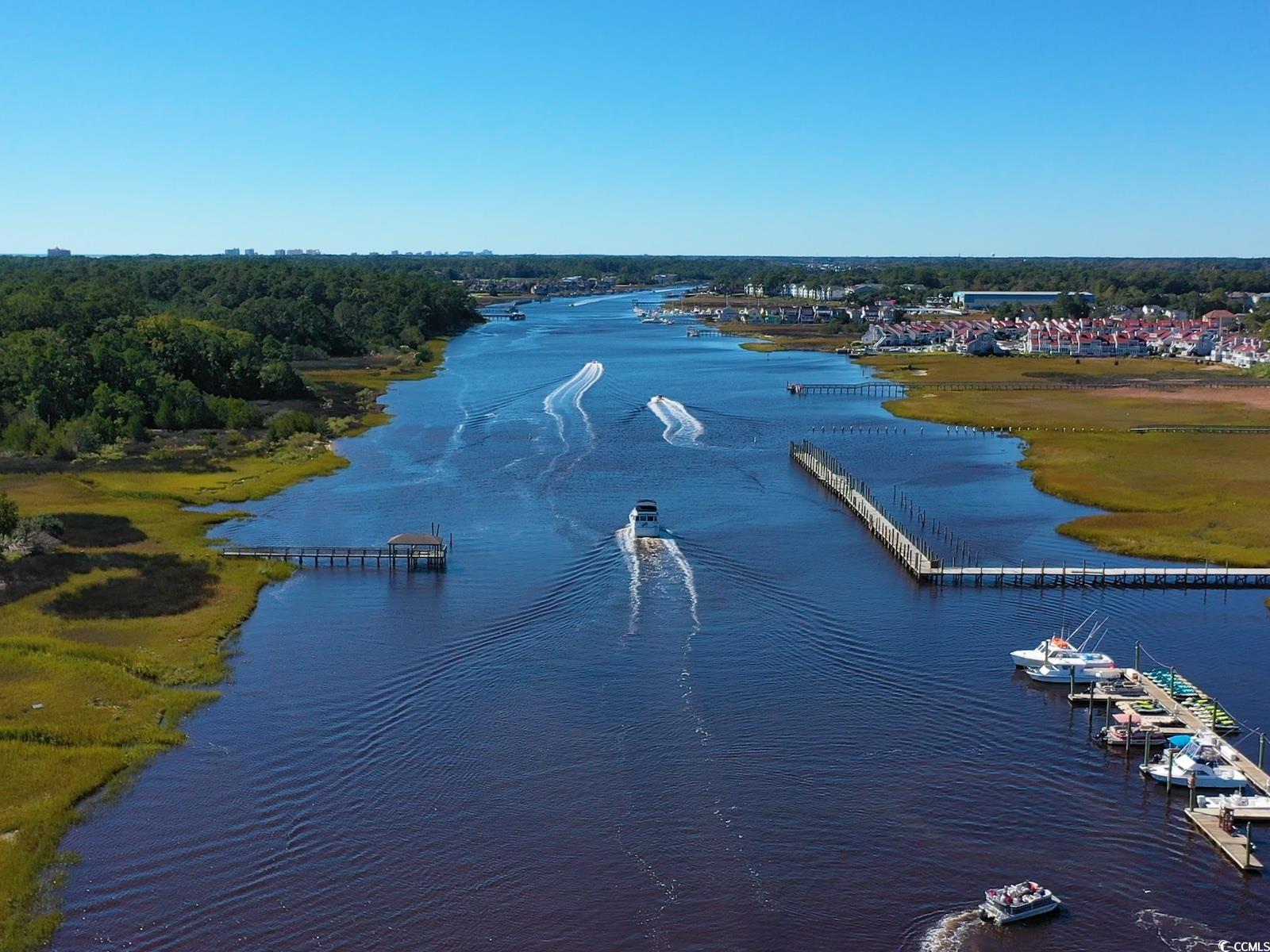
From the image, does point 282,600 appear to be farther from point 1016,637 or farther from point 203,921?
point 1016,637

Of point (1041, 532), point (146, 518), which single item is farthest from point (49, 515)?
point (1041, 532)

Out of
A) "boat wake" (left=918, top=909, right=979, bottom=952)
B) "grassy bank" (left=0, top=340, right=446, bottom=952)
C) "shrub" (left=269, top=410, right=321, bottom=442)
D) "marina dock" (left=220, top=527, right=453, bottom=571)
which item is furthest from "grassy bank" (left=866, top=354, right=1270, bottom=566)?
"shrub" (left=269, top=410, right=321, bottom=442)

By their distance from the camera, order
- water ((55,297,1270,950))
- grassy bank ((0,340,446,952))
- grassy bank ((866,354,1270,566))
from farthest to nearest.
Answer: grassy bank ((866,354,1270,566)) → grassy bank ((0,340,446,952)) → water ((55,297,1270,950))

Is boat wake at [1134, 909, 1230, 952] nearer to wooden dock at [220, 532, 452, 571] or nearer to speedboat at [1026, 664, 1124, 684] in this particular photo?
speedboat at [1026, 664, 1124, 684]

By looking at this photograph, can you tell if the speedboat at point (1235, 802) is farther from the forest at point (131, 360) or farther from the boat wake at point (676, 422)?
the forest at point (131, 360)

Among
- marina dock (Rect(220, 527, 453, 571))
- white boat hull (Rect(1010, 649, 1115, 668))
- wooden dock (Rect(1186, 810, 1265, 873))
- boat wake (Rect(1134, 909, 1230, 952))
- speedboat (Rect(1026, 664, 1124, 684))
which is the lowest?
boat wake (Rect(1134, 909, 1230, 952))

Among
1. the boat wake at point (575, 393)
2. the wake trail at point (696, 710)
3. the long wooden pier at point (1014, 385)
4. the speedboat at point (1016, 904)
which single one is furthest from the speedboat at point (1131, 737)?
the long wooden pier at point (1014, 385)

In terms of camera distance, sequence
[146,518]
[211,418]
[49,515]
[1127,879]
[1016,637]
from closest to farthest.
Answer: [1127,879] < [1016,637] < [49,515] < [146,518] < [211,418]

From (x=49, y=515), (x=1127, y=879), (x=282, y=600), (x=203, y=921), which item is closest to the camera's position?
(x=203, y=921)
